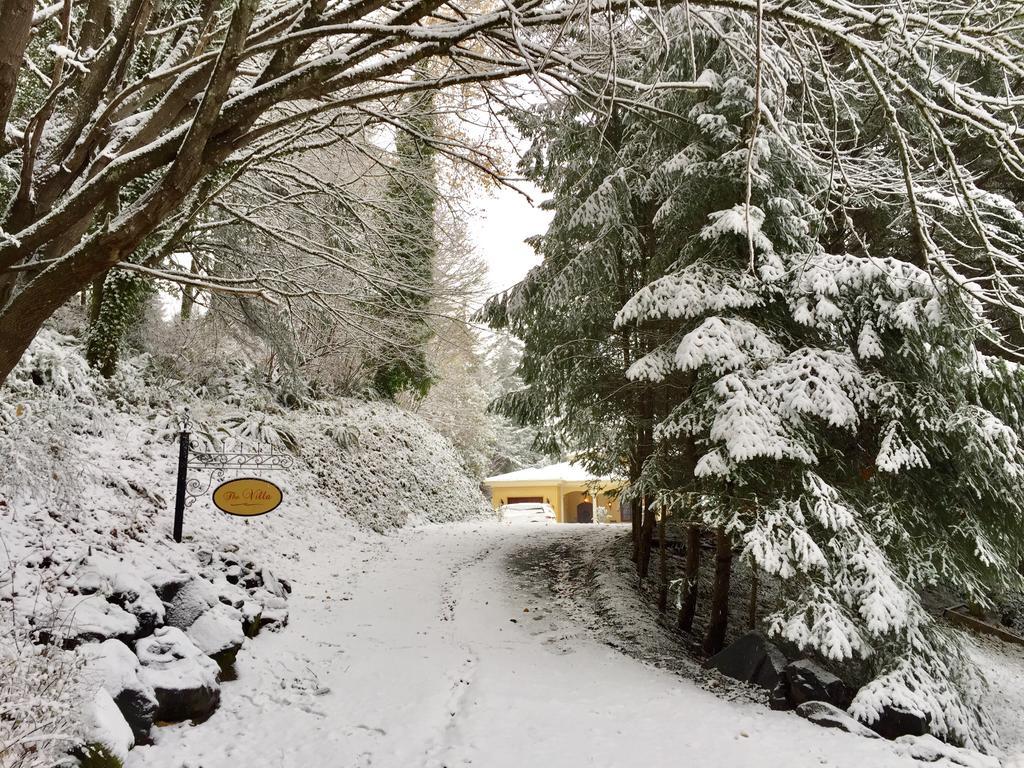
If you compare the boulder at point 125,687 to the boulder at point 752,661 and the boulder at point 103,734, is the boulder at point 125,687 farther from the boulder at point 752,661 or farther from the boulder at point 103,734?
the boulder at point 752,661

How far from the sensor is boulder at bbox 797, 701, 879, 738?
15.3 feet

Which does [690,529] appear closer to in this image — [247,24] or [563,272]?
[563,272]

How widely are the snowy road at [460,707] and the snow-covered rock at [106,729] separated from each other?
0.27 m

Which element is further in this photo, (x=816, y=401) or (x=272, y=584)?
(x=272, y=584)

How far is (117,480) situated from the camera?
275 inches

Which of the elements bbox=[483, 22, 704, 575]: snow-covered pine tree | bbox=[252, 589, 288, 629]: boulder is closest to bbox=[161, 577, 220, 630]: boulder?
bbox=[252, 589, 288, 629]: boulder

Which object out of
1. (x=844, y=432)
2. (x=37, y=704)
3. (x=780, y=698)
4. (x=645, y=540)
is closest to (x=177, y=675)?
(x=37, y=704)

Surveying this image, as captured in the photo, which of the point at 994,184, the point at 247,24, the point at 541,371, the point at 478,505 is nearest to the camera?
the point at 247,24

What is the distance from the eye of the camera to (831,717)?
15.7 ft

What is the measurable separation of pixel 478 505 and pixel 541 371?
1021 cm

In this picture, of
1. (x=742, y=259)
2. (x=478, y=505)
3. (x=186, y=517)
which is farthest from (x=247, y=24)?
(x=478, y=505)

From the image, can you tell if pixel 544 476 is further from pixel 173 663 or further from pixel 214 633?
pixel 173 663

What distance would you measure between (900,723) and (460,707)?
3311mm

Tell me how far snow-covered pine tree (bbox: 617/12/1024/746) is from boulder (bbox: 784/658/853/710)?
0.27 m
